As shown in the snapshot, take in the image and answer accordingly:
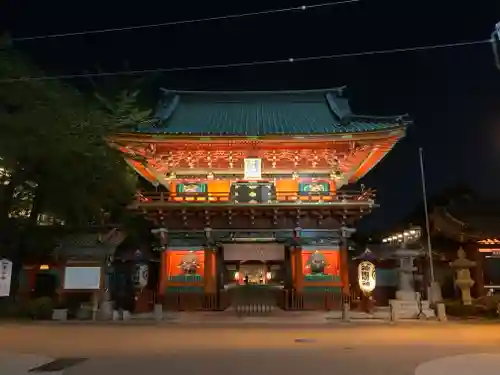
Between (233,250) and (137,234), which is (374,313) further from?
(137,234)

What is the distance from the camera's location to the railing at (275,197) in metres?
21.4

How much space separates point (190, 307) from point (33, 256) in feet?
29.7

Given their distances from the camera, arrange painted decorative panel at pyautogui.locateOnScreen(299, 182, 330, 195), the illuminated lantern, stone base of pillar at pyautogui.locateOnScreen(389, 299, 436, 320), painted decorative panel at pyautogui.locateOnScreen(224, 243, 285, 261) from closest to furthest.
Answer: stone base of pillar at pyautogui.locateOnScreen(389, 299, 436, 320) → the illuminated lantern → painted decorative panel at pyautogui.locateOnScreen(299, 182, 330, 195) → painted decorative panel at pyautogui.locateOnScreen(224, 243, 285, 261)

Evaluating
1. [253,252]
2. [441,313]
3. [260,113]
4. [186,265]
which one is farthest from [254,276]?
[441,313]

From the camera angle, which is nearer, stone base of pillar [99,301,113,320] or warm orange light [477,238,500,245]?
stone base of pillar [99,301,113,320]

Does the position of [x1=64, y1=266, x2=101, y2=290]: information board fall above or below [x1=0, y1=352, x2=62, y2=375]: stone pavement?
above

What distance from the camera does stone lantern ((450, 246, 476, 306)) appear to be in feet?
75.2

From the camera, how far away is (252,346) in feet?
37.9

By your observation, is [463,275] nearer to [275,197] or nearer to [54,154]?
[275,197]

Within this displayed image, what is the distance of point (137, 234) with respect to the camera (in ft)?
84.5

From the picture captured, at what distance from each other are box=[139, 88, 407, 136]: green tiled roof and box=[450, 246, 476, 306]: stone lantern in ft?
27.8

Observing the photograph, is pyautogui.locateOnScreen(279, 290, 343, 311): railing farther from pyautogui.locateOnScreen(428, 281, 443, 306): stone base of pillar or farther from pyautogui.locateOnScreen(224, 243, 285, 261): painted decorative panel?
pyautogui.locateOnScreen(428, 281, 443, 306): stone base of pillar

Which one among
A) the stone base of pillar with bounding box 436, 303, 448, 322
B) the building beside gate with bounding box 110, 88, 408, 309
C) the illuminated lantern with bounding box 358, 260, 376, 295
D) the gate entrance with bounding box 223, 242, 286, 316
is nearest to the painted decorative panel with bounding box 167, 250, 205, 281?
the building beside gate with bounding box 110, 88, 408, 309

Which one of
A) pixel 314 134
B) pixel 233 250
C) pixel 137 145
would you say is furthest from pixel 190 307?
pixel 314 134
